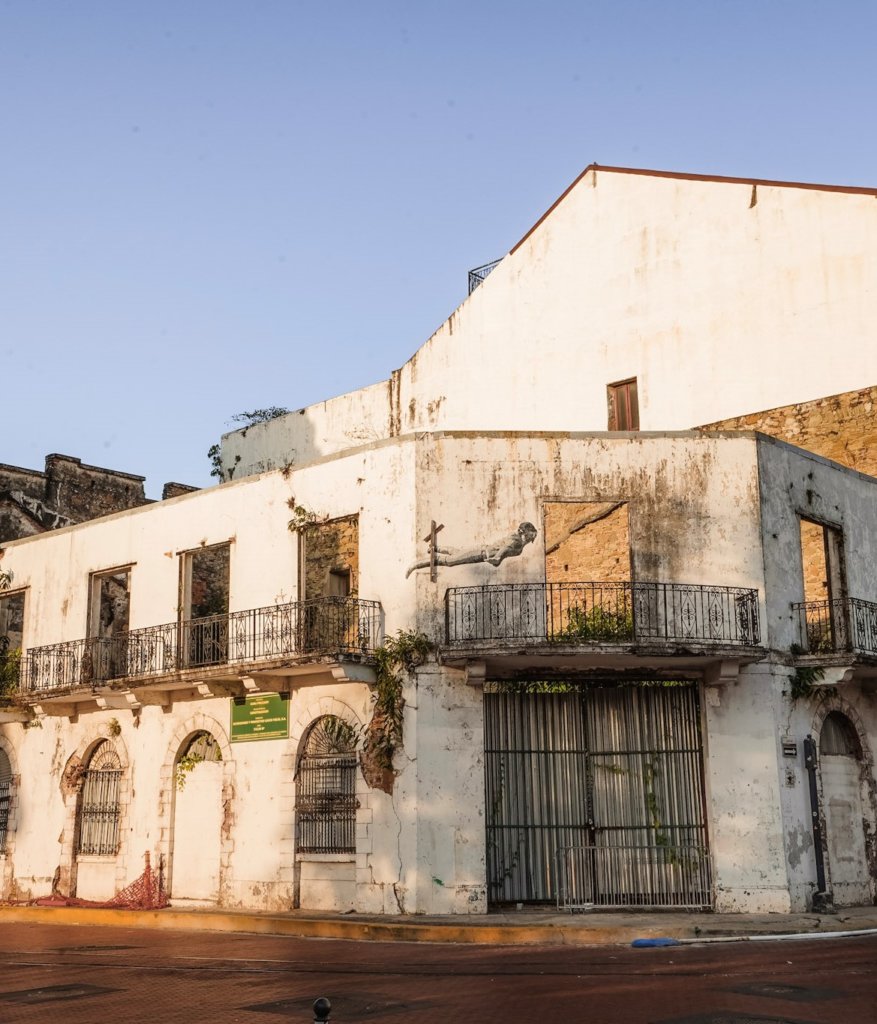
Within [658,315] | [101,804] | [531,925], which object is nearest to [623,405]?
[658,315]

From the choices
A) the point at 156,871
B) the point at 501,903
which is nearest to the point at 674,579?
the point at 501,903

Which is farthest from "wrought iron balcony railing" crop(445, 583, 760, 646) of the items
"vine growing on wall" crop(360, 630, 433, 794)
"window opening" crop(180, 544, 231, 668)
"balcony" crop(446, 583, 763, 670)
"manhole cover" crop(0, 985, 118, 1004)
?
"manhole cover" crop(0, 985, 118, 1004)

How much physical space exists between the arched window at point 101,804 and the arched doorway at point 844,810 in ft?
37.5

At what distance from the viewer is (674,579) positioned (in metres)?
18.2

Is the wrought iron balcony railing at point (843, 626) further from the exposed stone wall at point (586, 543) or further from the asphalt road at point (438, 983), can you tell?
the asphalt road at point (438, 983)

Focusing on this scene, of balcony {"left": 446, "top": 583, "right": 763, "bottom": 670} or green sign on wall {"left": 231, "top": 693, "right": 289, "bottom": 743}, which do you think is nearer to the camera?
balcony {"left": 446, "top": 583, "right": 763, "bottom": 670}

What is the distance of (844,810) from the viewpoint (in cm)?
1906

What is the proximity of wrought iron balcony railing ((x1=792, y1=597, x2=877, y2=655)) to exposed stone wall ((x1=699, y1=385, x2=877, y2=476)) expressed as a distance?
3217 millimetres

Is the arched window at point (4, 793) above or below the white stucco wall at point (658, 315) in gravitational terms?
below

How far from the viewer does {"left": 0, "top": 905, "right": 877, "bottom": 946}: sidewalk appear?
→ 15.0 m

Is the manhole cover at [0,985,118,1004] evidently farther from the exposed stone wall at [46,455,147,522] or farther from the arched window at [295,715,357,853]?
the exposed stone wall at [46,455,147,522]

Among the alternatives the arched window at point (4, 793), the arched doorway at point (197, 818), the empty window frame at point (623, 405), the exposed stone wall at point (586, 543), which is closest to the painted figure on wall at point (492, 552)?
the exposed stone wall at point (586, 543)

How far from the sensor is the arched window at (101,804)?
2159 centimetres

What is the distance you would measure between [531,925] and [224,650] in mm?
7458
